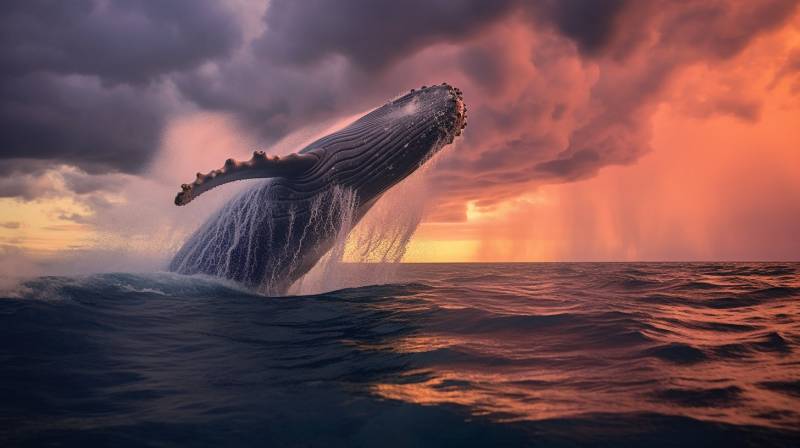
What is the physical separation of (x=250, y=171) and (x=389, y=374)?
4.21 metres

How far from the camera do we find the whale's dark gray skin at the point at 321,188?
7891mm

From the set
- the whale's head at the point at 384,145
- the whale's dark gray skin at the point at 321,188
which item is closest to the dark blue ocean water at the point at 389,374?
the whale's dark gray skin at the point at 321,188

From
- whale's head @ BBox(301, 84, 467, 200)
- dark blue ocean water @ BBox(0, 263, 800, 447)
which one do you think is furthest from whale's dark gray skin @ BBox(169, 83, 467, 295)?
dark blue ocean water @ BBox(0, 263, 800, 447)

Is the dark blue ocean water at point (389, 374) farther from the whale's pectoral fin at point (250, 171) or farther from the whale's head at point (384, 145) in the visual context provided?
the whale's head at point (384, 145)

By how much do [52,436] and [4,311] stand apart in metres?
4.38

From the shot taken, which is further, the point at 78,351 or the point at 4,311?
the point at 4,311

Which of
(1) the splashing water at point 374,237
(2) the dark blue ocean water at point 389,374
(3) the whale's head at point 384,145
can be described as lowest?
(2) the dark blue ocean water at point 389,374

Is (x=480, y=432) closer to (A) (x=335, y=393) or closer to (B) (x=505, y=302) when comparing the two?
(A) (x=335, y=393)

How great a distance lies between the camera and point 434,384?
3738 mm

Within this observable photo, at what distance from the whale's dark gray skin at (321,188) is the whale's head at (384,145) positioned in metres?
0.02

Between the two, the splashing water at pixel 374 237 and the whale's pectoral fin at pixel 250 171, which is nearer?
the whale's pectoral fin at pixel 250 171

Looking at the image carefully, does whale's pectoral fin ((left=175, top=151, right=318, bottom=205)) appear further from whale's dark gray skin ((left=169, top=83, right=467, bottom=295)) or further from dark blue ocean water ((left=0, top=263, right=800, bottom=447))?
dark blue ocean water ((left=0, top=263, right=800, bottom=447))

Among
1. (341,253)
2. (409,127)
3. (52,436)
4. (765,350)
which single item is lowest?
(52,436)

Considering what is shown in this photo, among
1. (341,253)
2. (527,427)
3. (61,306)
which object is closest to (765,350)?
(527,427)
